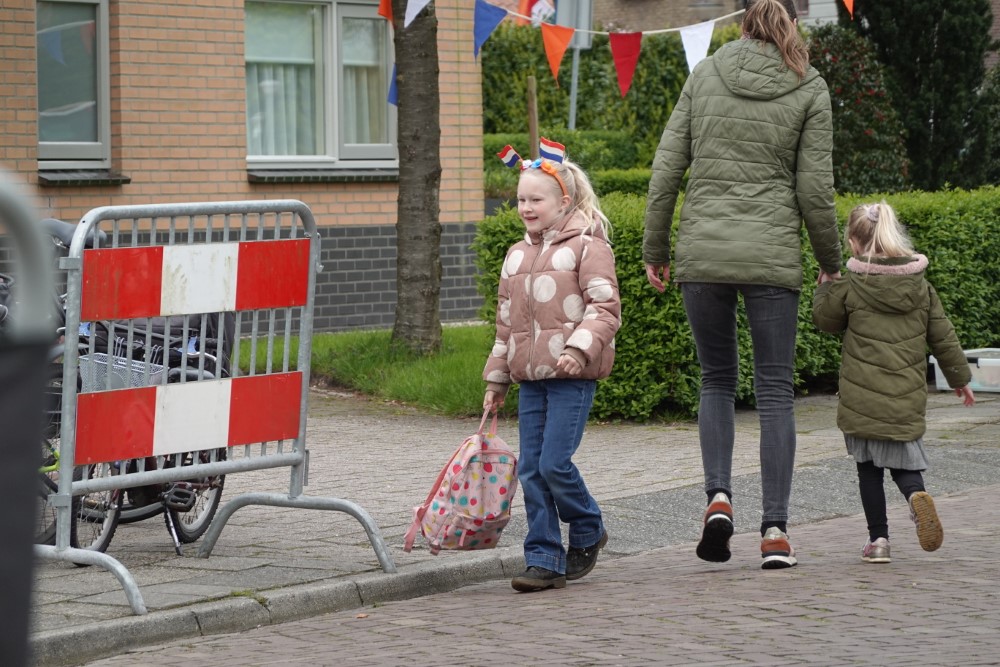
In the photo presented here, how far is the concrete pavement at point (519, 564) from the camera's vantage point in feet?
16.9

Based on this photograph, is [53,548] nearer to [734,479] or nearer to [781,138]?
[781,138]

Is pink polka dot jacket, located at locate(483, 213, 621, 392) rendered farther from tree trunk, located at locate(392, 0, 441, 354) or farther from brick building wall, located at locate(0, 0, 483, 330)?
brick building wall, located at locate(0, 0, 483, 330)

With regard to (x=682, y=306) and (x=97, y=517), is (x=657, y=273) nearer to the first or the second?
(x=97, y=517)

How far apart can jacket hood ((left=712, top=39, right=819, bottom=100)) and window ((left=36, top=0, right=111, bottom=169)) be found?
904cm

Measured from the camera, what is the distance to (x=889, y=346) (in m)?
6.11

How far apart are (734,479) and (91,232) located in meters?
3.70

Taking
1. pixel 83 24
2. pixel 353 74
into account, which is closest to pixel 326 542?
pixel 83 24

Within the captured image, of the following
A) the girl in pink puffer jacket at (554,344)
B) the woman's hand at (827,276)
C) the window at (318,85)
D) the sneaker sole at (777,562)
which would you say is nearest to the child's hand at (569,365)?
the girl in pink puffer jacket at (554,344)

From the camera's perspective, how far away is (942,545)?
6.39 meters

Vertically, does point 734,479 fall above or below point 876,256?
below

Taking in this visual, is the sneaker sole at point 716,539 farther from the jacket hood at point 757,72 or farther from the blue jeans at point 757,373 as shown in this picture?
the jacket hood at point 757,72

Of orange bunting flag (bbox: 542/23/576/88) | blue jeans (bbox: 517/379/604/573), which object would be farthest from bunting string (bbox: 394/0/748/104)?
blue jeans (bbox: 517/379/604/573)

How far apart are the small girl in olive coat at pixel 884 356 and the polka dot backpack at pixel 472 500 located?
136 cm

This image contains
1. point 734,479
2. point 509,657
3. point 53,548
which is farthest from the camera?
point 734,479
